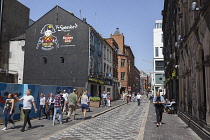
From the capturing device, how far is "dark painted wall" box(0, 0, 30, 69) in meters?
29.2

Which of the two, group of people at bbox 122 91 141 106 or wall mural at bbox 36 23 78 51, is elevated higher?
wall mural at bbox 36 23 78 51

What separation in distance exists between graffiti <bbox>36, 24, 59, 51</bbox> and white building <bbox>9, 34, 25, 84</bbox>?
2.84m

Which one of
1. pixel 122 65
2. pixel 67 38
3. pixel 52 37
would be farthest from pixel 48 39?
pixel 122 65

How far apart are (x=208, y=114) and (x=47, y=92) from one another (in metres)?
11.0

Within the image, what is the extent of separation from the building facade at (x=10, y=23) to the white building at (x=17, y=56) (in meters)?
0.65

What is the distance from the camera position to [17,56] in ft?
96.2

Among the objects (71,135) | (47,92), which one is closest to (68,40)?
(47,92)

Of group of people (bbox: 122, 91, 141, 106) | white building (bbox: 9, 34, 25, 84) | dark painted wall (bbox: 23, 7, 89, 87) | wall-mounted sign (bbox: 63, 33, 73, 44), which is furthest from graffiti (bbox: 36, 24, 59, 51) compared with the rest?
group of people (bbox: 122, 91, 141, 106)

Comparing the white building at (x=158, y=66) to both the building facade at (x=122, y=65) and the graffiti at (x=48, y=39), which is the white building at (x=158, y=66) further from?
the graffiti at (x=48, y=39)

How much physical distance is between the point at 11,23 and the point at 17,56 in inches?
214

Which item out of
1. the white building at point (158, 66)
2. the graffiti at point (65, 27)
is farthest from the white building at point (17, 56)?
the white building at point (158, 66)

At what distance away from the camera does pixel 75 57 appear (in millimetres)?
27438

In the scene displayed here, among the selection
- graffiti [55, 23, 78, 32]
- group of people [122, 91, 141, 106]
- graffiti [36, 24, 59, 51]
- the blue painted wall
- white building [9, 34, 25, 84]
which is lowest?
group of people [122, 91, 141, 106]

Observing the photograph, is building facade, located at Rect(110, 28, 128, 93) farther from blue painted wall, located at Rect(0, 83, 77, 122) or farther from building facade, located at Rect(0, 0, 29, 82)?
blue painted wall, located at Rect(0, 83, 77, 122)
